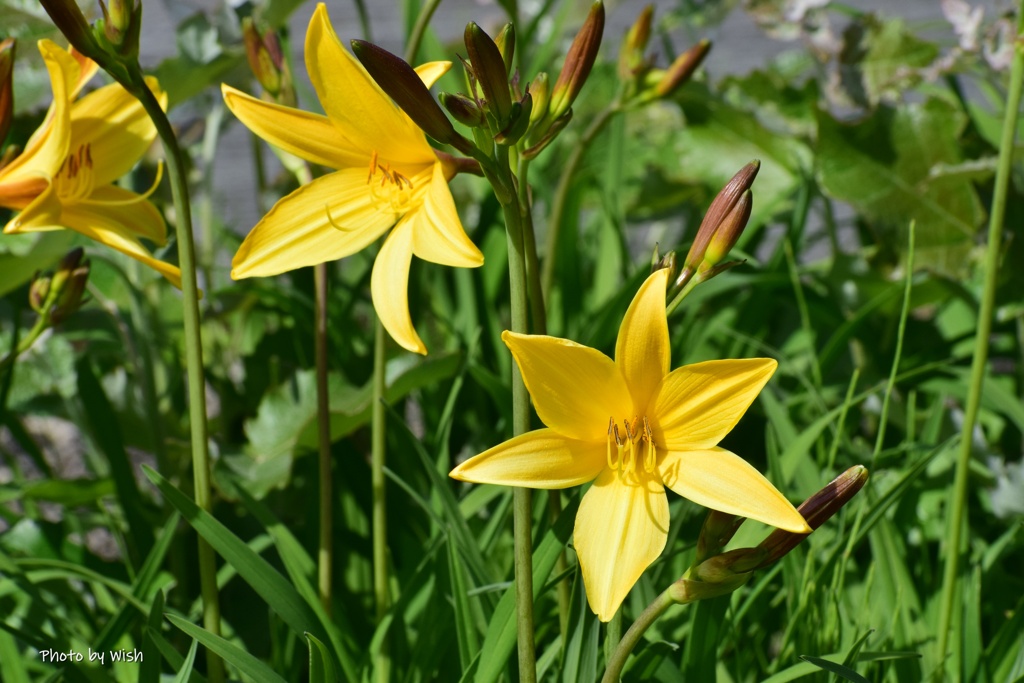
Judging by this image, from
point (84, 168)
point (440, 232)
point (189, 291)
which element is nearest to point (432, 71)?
point (440, 232)

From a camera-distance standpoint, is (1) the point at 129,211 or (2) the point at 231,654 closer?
(2) the point at 231,654

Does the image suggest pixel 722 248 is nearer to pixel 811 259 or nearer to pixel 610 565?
pixel 610 565

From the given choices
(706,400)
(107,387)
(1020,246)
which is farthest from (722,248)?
(107,387)

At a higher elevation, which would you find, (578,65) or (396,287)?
(578,65)

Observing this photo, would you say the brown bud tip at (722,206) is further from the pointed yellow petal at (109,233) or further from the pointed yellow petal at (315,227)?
the pointed yellow petal at (109,233)

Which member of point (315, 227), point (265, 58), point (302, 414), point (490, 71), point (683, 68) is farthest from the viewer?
point (302, 414)

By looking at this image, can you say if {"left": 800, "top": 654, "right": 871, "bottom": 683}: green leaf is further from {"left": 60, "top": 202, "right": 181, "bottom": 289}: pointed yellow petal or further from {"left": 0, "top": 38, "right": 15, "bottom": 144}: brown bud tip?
{"left": 0, "top": 38, "right": 15, "bottom": 144}: brown bud tip

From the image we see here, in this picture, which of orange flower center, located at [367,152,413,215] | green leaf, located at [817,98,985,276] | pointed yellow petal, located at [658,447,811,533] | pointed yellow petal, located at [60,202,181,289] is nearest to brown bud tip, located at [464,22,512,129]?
orange flower center, located at [367,152,413,215]

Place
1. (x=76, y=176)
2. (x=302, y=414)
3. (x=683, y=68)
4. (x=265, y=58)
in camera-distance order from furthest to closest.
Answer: (x=302, y=414) → (x=683, y=68) → (x=265, y=58) → (x=76, y=176)

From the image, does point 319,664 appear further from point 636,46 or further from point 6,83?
point 636,46
